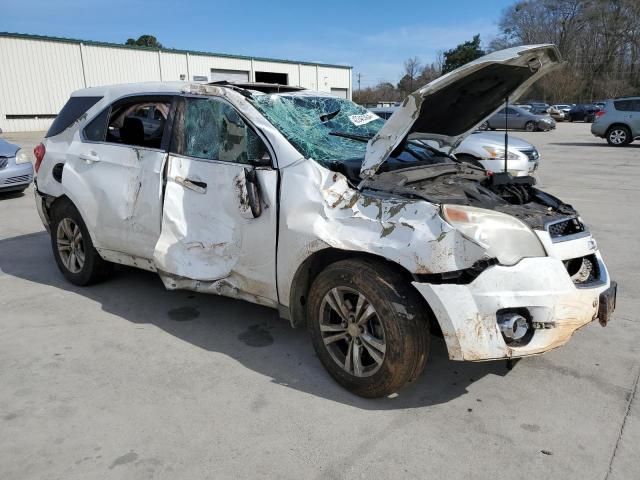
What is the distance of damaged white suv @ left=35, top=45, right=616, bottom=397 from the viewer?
2742 millimetres

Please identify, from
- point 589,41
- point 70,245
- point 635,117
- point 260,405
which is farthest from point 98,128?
point 589,41

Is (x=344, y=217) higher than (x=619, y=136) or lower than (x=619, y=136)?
lower

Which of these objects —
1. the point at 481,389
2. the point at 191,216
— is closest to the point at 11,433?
the point at 191,216

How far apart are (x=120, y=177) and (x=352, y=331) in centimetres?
243

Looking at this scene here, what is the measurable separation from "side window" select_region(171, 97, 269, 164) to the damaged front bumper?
5.11 ft

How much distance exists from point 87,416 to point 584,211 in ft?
24.3

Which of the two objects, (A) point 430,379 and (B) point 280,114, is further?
(B) point 280,114

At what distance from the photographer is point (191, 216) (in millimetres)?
3809

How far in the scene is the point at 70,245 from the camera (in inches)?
195

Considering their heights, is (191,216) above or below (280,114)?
below

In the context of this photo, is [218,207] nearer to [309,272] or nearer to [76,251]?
[309,272]

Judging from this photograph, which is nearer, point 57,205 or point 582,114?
point 57,205

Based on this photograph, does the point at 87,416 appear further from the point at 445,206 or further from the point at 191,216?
the point at 445,206

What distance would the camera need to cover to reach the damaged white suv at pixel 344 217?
2.74 meters
